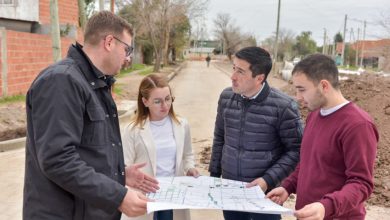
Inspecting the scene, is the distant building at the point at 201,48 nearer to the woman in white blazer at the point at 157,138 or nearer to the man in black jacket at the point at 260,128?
the woman in white blazer at the point at 157,138

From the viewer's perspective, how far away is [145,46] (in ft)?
174

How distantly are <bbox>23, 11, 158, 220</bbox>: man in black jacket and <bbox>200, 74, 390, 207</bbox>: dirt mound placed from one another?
450cm

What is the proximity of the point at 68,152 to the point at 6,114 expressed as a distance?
8.50 meters

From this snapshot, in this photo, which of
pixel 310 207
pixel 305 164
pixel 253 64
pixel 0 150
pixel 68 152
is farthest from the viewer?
pixel 0 150

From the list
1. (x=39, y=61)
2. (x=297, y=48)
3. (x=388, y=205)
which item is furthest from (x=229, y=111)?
(x=297, y=48)

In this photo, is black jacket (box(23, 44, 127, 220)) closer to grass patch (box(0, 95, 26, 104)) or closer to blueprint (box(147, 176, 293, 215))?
blueprint (box(147, 176, 293, 215))

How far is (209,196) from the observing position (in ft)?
7.83

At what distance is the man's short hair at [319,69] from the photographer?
7.44 ft

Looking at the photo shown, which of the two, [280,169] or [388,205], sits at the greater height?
[280,169]

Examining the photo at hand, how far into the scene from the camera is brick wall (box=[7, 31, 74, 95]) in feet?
39.0

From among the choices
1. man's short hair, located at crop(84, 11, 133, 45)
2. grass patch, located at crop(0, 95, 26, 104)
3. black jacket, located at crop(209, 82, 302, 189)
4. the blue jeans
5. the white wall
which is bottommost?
grass patch, located at crop(0, 95, 26, 104)

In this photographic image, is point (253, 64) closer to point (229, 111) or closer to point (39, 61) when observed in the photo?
point (229, 111)

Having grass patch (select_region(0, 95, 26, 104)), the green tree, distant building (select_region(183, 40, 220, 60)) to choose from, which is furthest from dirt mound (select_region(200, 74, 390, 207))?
distant building (select_region(183, 40, 220, 60))

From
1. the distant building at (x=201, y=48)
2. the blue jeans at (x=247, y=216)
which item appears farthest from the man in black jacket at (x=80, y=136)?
the distant building at (x=201, y=48)
